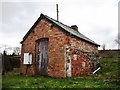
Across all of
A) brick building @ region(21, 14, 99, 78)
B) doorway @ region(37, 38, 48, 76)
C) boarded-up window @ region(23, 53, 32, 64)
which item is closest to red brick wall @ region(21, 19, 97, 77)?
brick building @ region(21, 14, 99, 78)

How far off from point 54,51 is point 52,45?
0.59 meters

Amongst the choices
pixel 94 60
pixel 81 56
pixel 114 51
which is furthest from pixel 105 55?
pixel 81 56

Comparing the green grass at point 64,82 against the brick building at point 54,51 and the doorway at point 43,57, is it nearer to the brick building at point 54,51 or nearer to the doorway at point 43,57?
the brick building at point 54,51

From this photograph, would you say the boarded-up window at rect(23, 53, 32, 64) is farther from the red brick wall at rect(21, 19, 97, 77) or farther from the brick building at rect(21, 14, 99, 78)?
the red brick wall at rect(21, 19, 97, 77)

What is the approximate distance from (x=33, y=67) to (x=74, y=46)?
4257 millimetres

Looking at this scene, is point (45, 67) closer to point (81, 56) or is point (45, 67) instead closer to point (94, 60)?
point (81, 56)

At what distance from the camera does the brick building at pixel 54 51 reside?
1773 centimetres

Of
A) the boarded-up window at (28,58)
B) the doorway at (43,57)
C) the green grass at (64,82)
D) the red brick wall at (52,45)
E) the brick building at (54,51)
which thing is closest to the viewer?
the green grass at (64,82)

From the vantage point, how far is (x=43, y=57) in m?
19.4

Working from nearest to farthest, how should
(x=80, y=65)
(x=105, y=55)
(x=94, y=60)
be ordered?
(x=80, y=65)
(x=94, y=60)
(x=105, y=55)

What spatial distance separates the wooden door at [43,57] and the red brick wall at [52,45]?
0.51 meters

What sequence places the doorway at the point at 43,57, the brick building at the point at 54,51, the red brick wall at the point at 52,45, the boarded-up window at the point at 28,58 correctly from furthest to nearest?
the boarded-up window at the point at 28,58
the doorway at the point at 43,57
the red brick wall at the point at 52,45
the brick building at the point at 54,51

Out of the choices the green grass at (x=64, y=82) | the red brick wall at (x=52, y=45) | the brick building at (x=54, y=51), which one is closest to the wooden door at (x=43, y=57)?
the brick building at (x=54, y=51)

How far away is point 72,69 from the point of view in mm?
17609
